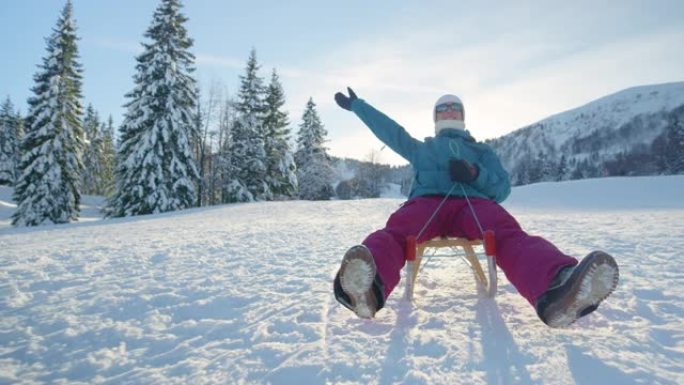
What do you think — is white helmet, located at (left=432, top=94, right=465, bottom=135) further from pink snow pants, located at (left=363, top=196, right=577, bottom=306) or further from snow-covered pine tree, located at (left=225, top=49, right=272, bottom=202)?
snow-covered pine tree, located at (left=225, top=49, right=272, bottom=202)

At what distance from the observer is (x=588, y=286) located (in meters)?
1.95

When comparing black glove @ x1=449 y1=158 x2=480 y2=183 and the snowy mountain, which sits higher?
the snowy mountain

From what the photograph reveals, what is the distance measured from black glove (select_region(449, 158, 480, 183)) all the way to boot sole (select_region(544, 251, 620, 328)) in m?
1.15

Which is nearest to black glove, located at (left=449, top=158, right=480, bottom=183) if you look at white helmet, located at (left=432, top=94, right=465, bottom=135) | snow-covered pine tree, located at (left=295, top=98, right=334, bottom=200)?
white helmet, located at (left=432, top=94, right=465, bottom=135)

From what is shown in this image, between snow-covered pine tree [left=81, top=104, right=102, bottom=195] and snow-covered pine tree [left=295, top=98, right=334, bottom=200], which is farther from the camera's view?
snow-covered pine tree [left=81, top=104, right=102, bottom=195]

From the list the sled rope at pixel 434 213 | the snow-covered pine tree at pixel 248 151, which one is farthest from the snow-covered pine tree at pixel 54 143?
the sled rope at pixel 434 213

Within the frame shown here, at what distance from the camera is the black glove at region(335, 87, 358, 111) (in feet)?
12.3

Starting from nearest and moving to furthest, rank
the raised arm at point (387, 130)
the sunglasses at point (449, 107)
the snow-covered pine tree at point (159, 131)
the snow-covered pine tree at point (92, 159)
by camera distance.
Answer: the raised arm at point (387, 130) < the sunglasses at point (449, 107) < the snow-covered pine tree at point (159, 131) < the snow-covered pine tree at point (92, 159)

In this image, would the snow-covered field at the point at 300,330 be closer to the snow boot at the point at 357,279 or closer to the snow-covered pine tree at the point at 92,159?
the snow boot at the point at 357,279

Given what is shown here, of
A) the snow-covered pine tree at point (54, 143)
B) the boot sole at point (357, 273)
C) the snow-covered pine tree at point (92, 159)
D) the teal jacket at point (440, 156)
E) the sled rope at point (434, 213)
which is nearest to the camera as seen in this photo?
the boot sole at point (357, 273)

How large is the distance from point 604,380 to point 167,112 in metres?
21.2

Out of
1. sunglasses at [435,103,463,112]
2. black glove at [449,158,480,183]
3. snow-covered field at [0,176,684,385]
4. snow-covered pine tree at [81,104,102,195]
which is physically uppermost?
snow-covered pine tree at [81,104,102,195]

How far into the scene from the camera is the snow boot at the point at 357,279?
2.19 metres

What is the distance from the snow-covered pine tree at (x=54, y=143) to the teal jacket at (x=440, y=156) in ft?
77.6
